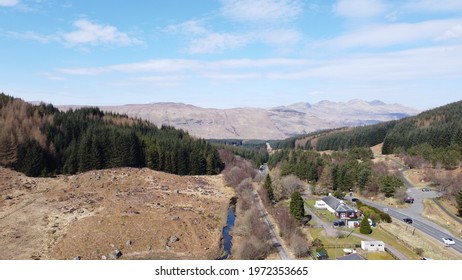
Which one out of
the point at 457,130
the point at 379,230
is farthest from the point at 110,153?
the point at 457,130

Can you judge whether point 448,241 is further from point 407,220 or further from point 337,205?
point 337,205

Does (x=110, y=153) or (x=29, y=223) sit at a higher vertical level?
(x=110, y=153)

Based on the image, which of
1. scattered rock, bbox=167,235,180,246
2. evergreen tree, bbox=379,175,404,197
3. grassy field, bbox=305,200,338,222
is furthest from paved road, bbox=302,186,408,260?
scattered rock, bbox=167,235,180,246

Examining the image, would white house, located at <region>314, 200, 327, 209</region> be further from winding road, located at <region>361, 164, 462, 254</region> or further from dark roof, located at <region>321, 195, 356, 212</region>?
winding road, located at <region>361, 164, 462, 254</region>

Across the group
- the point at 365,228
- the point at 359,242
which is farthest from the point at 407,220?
the point at 359,242

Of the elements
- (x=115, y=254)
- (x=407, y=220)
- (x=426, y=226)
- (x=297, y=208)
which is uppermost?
(x=297, y=208)

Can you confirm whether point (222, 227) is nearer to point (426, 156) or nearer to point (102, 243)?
point (102, 243)

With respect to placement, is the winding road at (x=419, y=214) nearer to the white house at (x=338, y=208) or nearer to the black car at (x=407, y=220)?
the black car at (x=407, y=220)
